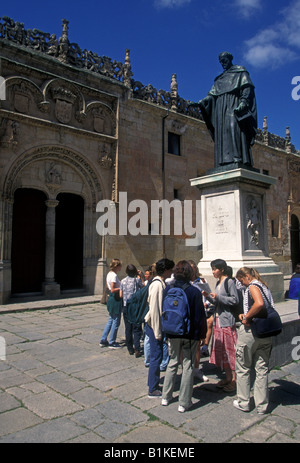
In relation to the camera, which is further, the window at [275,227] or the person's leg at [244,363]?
the window at [275,227]

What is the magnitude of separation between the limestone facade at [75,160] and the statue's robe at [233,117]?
6.60 metres

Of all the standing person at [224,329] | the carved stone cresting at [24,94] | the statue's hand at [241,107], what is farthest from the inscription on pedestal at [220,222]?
the carved stone cresting at [24,94]

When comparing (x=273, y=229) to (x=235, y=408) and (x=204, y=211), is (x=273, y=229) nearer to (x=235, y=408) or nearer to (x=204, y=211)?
(x=204, y=211)

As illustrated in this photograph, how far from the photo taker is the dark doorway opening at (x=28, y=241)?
11573 mm

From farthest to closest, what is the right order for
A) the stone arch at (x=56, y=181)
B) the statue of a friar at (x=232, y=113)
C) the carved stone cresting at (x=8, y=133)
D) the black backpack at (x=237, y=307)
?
the stone arch at (x=56, y=181) < the carved stone cresting at (x=8, y=133) < the statue of a friar at (x=232, y=113) < the black backpack at (x=237, y=307)

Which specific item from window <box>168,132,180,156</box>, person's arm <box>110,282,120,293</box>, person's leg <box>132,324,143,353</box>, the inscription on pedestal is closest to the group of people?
person's leg <box>132,324,143,353</box>

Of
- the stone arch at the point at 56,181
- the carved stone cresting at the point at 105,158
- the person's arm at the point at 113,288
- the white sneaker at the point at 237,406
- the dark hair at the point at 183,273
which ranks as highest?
the carved stone cresting at the point at 105,158

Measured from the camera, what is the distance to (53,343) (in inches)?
246

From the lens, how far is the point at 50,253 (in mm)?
11977

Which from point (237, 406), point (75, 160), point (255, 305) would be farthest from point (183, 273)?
point (75, 160)

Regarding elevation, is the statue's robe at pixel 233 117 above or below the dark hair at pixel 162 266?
above

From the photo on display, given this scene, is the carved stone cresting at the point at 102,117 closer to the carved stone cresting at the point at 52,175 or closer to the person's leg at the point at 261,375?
the carved stone cresting at the point at 52,175

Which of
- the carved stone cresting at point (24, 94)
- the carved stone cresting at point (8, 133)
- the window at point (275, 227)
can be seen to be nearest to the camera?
the carved stone cresting at point (8, 133)
